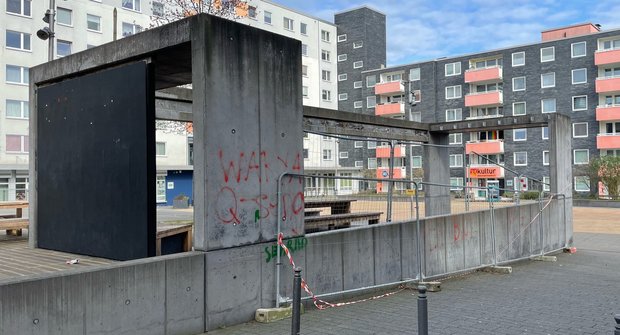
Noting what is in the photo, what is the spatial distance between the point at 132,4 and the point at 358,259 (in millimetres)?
47810

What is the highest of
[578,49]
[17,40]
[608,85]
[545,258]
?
[578,49]

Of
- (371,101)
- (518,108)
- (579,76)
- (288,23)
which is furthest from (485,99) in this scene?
(288,23)

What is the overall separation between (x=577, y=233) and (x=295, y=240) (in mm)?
17972

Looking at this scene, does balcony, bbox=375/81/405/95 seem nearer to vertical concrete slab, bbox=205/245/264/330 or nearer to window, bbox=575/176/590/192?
window, bbox=575/176/590/192

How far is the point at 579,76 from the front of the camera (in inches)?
2157

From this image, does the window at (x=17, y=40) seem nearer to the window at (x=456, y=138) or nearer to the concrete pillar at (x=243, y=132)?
the concrete pillar at (x=243, y=132)

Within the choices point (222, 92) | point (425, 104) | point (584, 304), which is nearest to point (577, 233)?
point (584, 304)

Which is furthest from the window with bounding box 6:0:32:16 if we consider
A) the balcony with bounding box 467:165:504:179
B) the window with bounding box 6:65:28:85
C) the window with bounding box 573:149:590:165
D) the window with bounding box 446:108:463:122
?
the window with bounding box 573:149:590:165

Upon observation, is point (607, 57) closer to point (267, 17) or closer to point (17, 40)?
point (267, 17)

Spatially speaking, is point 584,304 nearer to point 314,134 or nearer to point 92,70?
point 314,134

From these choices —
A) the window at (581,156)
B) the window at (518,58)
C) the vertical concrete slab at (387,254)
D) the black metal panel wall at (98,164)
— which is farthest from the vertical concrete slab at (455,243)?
the window at (518,58)

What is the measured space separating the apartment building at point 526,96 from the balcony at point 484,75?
0.11 m

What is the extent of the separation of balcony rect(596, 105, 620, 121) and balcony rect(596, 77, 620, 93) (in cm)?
156

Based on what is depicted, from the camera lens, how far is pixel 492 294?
9.13 metres
